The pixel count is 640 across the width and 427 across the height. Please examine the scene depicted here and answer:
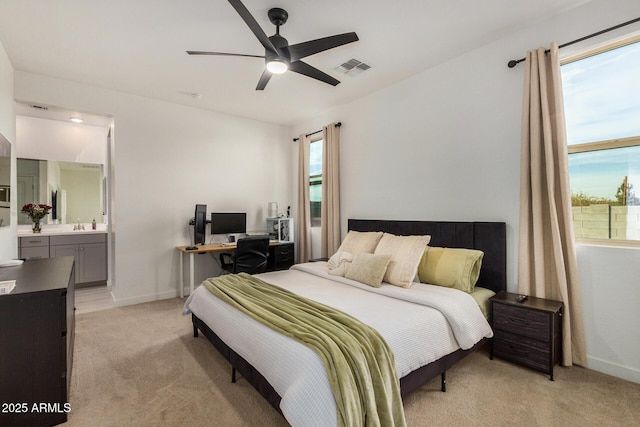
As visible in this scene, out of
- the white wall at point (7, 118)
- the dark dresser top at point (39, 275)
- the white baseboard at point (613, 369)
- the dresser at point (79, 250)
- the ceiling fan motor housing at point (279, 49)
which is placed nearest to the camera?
the dark dresser top at point (39, 275)

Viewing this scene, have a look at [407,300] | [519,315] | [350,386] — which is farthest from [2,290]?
[519,315]

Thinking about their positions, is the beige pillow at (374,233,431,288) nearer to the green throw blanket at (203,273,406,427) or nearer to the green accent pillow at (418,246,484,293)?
the green accent pillow at (418,246,484,293)

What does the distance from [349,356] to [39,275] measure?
7.21 ft

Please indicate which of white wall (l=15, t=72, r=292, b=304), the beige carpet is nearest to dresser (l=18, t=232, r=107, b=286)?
white wall (l=15, t=72, r=292, b=304)

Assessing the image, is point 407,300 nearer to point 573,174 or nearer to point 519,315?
point 519,315

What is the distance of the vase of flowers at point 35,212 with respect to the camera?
449cm

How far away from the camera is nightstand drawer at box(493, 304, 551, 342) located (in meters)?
2.24

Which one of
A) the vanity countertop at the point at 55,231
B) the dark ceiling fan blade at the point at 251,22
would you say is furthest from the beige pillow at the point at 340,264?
the vanity countertop at the point at 55,231

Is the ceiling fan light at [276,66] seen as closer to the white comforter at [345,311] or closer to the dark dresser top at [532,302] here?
the white comforter at [345,311]

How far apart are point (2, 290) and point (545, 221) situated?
3819 millimetres

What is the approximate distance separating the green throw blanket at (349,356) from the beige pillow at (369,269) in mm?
769

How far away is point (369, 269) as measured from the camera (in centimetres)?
283

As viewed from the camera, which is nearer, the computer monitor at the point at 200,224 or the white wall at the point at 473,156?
the white wall at the point at 473,156

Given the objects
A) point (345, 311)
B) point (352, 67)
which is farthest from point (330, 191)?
point (345, 311)
